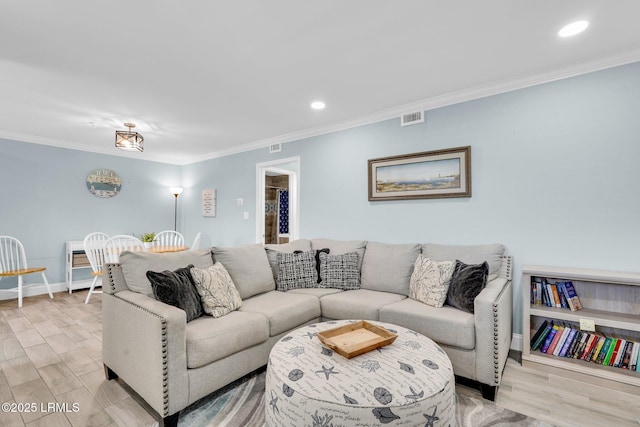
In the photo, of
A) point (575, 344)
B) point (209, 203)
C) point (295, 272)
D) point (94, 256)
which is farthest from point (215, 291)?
point (209, 203)

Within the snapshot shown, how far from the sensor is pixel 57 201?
184 inches

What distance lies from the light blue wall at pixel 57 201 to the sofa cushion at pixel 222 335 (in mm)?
4186

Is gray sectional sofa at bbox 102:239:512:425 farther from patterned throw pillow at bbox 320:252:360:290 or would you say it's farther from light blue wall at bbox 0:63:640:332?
light blue wall at bbox 0:63:640:332

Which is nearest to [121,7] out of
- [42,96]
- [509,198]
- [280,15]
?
[280,15]

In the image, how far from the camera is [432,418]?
1.19 meters

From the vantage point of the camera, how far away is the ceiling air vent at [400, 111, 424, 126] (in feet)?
10.3

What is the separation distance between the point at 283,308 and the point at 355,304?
59cm

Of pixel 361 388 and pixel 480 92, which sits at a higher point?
pixel 480 92

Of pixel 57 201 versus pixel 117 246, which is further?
pixel 57 201

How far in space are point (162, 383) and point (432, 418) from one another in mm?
1354

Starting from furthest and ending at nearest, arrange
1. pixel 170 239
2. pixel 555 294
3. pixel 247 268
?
pixel 170 239 → pixel 247 268 → pixel 555 294

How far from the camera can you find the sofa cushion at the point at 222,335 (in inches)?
68.5

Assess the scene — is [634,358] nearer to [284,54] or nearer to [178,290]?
[178,290]

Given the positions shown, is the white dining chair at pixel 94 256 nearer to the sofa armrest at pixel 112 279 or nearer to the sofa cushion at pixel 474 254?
the sofa armrest at pixel 112 279
